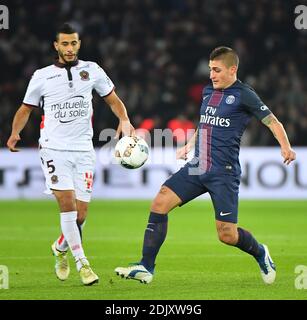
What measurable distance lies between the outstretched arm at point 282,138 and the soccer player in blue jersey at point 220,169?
0.01 m

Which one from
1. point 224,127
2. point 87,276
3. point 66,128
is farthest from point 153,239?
point 66,128

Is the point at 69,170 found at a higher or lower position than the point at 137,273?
higher

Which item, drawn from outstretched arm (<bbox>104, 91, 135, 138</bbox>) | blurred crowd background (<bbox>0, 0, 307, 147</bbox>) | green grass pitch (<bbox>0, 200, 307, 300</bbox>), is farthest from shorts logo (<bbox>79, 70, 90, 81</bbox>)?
blurred crowd background (<bbox>0, 0, 307, 147</bbox>)

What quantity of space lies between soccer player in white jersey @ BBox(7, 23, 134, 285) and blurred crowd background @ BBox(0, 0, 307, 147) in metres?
10.4

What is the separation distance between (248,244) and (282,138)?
3.34 ft

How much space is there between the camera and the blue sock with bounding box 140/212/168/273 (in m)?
8.30

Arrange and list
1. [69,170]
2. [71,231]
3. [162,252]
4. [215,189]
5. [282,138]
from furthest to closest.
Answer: [162,252] < [69,170] < [71,231] < [215,189] < [282,138]

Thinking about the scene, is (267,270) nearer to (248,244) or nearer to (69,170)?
(248,244)

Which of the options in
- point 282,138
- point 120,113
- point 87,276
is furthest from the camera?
point 120,113

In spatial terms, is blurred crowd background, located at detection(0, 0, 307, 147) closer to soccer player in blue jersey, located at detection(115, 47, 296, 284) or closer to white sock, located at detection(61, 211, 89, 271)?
white sock, located at detection(61, 211, 89, 271)

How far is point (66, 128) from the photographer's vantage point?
8.68m
